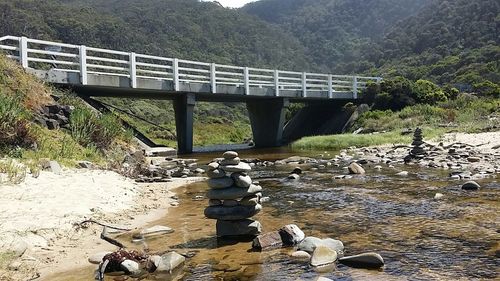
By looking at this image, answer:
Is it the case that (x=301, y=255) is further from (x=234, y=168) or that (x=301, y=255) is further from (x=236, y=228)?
(x=234, y=168)

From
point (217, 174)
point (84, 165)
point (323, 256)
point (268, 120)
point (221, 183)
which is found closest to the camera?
point (323, 256)

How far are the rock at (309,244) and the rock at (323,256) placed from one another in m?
0.23

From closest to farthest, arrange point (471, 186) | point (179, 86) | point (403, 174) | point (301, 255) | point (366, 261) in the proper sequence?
1. point (366, 261)
2. point (301, 255)
3. point (471, 186)
4. point (403, 174)
5. point (179, 86)

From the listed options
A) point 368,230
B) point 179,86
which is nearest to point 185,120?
point 179,86

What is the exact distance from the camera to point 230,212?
7.84 metres

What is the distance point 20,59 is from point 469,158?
1745cm

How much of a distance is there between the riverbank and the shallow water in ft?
1.86

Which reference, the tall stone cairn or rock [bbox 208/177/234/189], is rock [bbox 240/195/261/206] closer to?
rock [bbox 208/177/234/189]

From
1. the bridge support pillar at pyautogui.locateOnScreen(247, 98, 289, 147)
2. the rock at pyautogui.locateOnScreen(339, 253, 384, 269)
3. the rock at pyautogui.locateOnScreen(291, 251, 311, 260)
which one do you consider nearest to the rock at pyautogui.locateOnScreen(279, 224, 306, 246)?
the rock at pyautogui.locateOnScreen(291, 251, 311, 260)

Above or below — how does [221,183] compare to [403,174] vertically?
above

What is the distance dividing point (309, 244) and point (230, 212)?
4.85 feet

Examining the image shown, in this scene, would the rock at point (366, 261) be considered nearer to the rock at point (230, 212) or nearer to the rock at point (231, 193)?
the rock at point (230, 212)

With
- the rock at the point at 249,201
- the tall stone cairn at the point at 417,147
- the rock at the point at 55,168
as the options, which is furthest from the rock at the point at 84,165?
the tall stone cairn at the point at 417,147

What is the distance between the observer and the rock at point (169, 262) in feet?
20.4
